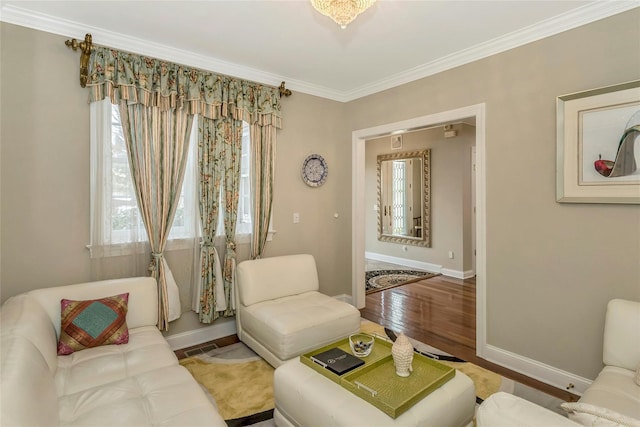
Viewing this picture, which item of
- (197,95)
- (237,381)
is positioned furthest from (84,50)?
(237,381)

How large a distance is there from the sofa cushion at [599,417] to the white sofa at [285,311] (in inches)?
73.3

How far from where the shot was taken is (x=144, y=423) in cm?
146

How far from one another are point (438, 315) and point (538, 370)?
4.84ft

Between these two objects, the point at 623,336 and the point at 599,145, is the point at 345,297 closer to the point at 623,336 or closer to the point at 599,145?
the point at 623,336

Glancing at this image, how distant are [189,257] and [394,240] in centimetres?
474

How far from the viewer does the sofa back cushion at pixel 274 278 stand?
312 centimetres

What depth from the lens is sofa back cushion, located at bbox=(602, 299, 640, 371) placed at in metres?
1.87

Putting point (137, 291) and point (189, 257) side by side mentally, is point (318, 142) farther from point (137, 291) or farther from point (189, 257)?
point (137, 291)

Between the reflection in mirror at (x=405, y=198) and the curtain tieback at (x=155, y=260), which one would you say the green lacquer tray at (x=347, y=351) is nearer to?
the curtain tieback at (x=155, y=260)

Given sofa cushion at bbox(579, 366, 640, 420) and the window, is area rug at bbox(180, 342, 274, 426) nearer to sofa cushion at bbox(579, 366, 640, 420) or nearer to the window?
the window

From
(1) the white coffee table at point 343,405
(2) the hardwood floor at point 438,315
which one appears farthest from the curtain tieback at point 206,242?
(2) the hardwood floor at point 438,315

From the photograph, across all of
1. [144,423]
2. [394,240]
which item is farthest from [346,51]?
[394,240]

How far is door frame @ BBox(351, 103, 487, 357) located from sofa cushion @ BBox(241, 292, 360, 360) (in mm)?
1115

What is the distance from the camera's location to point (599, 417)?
38.2 inches
